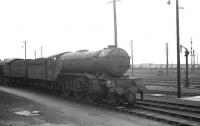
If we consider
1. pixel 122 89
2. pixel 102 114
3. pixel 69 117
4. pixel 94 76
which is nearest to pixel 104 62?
pixel 94 76

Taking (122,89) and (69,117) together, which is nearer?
(69,117)

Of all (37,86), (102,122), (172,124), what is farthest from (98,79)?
(37,86)

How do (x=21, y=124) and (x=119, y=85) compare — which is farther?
(x=119, y=85)

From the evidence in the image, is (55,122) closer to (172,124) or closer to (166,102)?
(172,124)

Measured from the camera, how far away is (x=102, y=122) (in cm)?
1091

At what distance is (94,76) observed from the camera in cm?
1582

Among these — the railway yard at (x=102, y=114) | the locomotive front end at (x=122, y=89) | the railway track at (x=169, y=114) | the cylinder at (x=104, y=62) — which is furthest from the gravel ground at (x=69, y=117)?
the cylinder at (x=104, y=62)

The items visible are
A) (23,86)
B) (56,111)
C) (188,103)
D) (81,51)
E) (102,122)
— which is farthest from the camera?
(23,86)

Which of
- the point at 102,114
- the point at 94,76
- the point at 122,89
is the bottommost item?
the point at 102,114

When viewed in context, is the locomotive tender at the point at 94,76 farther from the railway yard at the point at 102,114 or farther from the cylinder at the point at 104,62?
the railway yard at the point at 102,114

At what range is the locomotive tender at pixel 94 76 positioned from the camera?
14.9 metres

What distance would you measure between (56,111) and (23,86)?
597 inches

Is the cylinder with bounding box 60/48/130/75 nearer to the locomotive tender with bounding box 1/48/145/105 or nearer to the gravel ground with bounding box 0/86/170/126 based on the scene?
the locomotive tender with bounding box 1/48/145/105

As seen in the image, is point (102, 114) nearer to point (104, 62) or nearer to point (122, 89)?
point (122, 89)
